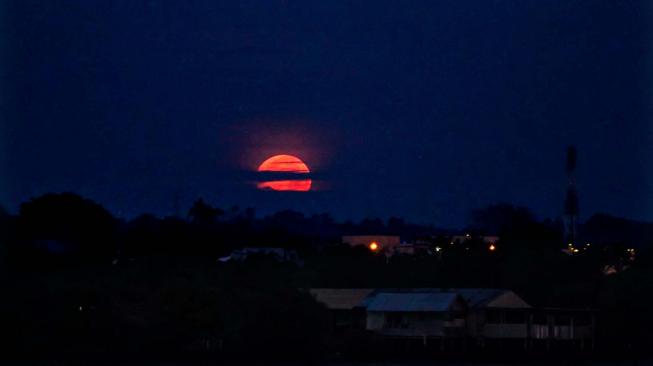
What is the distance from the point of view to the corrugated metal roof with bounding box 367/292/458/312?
53656 mm

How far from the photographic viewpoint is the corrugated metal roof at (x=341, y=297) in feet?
184

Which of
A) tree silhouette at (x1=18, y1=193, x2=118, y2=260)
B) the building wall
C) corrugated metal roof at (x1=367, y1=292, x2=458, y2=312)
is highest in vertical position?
tree silhouette at (x1=18, y1=193, x2=118, y2=260)

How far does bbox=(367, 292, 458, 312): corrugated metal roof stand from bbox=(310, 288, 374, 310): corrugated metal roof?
1514 millimetres

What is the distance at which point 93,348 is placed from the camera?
148 ft

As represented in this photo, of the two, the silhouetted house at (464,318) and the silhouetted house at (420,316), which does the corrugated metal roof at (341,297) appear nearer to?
the silhouetted house at (464,318)

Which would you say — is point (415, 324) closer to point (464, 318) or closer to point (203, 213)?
point (464, 318)


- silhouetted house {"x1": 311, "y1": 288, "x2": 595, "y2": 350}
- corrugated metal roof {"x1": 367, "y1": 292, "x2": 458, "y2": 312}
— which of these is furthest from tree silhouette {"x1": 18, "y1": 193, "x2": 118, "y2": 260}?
corrugated metal roof {"x1": 367, "y1": 292, "x2": 458, "y2": 312}

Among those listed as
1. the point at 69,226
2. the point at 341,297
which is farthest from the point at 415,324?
the point at 69,226

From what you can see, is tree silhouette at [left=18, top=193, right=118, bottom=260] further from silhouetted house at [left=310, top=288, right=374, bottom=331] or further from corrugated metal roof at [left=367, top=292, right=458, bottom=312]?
corrugated metal roof at [left=367, top=292, right=458, bottom=312]

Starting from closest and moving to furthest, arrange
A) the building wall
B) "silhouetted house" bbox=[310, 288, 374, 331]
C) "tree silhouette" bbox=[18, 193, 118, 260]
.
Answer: the building wall → "silhouetted house" bbox=[310, 288, 374, 331] → "tree silhouette" bbox=[18, 193, 118, 260]

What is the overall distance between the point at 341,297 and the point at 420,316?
4.98 meters

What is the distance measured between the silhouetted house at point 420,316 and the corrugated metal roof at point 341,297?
1.80 meters

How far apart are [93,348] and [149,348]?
7.02 ft

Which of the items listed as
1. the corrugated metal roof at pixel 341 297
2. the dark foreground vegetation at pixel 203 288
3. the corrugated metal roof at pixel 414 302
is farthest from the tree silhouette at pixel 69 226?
the corrugated metal roof at pixel 414 302
